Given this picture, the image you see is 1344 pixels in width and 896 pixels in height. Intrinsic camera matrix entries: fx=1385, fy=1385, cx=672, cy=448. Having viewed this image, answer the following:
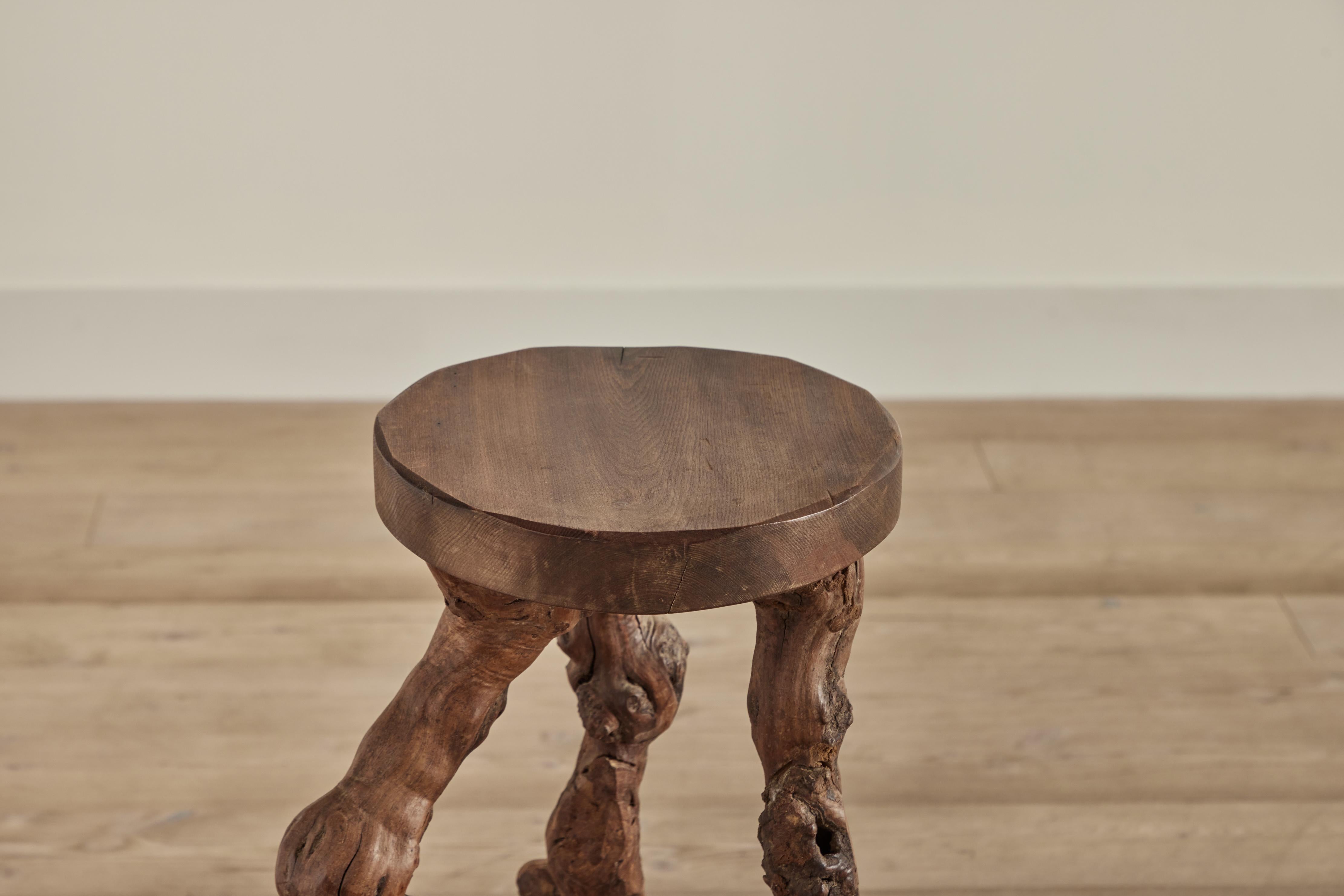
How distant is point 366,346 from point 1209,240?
5.34ft

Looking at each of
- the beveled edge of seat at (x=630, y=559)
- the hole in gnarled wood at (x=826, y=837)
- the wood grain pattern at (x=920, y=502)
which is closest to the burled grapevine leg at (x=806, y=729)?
the hole in gnarled wood at (x=826, y=837)

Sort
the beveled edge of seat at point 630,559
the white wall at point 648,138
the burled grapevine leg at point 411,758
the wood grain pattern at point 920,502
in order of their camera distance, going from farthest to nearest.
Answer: the white wall at point 648,138
the wood grain pattern at point 920,502
the burled grapevine leg at point 411,758
the beveled edge of seat at point 630,559

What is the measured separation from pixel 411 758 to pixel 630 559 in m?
0.25

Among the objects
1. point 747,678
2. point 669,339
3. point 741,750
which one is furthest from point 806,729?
point 669,339

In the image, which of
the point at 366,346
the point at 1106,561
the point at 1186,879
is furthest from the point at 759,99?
the point at 1186,879

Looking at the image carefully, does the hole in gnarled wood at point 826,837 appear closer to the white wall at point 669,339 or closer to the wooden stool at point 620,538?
the wooden stool at point 620,538

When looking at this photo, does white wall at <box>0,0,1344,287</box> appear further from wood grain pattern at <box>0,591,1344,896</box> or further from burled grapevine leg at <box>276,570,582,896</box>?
burled grapevine leg at <box>276,570,582,896</box>

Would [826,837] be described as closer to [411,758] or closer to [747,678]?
[411,758]

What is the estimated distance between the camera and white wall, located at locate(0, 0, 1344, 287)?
Result: 2457 mm

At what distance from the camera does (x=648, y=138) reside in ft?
8.27

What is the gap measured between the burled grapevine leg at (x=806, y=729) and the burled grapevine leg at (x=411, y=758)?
A: 140 millimetres

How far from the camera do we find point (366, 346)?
102 inches

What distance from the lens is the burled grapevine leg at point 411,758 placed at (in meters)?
0.87

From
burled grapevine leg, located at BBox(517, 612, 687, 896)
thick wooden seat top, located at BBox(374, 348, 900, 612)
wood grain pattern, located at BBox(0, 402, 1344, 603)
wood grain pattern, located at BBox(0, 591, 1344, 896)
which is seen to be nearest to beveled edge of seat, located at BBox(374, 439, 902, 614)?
thick wooden seat top, located at BBox(374, 348, 900, 612)
